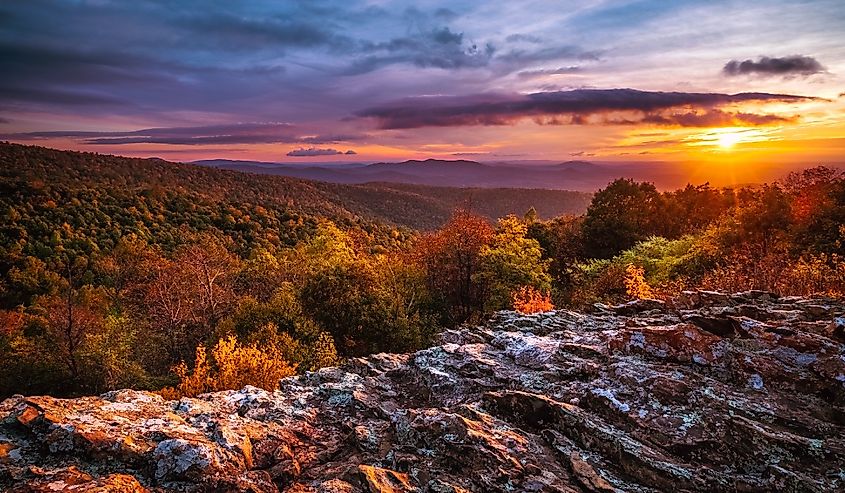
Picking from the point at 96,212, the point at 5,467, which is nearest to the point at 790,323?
the point at 5,467

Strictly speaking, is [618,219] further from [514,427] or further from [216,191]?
[216,191]

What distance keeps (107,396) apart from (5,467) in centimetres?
293

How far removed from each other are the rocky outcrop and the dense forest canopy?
9.17 metres

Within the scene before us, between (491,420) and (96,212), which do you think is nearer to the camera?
(491,420)

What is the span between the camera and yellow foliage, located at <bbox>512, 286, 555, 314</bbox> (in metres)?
25.0

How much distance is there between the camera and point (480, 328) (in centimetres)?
1468

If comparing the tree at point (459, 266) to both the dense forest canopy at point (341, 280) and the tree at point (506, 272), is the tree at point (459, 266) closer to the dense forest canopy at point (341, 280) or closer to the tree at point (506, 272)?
the dense forest canopy at point (341, 280)

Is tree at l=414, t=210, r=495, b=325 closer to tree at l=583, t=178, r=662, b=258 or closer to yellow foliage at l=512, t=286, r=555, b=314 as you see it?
yellow foliage at l=512, t=286, r=555, b=314

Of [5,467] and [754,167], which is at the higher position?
[754,167]

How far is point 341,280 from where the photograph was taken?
29.8 meters

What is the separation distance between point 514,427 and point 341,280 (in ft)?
76.7

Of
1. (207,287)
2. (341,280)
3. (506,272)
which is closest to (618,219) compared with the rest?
(506,272)

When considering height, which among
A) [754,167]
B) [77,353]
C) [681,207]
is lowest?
[77,353]

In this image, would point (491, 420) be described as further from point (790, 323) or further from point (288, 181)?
point (288, 181)
